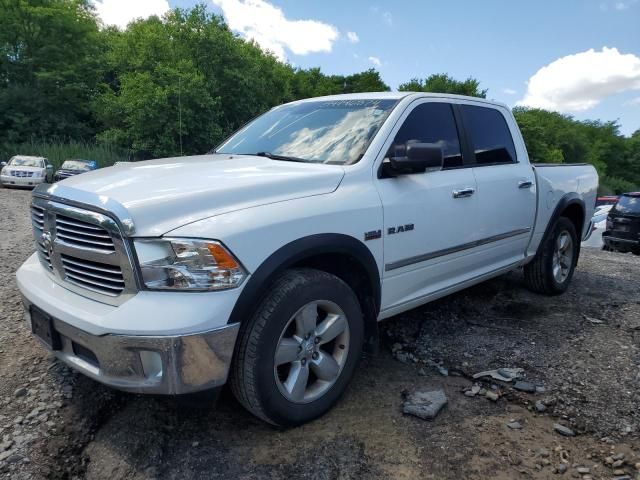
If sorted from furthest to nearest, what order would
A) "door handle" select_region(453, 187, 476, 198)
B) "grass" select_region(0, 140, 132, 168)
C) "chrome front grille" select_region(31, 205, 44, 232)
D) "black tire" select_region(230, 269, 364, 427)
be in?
"grass" select_region(0, 140, 132, 168)
"door handle" select_region(453, 187, 476, 198)
"chrome front grille" select_region(31, 205, 44, 232)
"black tire" select_region(230, 269, 364, 427)

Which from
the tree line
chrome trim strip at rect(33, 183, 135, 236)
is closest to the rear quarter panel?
chrome trim strip at rect(33, 183, 135, 236)

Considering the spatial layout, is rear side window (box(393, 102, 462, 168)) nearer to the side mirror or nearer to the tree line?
the side mirror

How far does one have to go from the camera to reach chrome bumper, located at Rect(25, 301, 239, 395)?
80.9 inches

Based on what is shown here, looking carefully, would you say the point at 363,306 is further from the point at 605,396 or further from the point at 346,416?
the point at 605,396

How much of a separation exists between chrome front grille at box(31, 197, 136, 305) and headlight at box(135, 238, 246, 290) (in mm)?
79

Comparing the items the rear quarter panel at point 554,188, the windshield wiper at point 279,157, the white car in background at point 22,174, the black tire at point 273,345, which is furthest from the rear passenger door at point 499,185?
the white car in background at point 22,174

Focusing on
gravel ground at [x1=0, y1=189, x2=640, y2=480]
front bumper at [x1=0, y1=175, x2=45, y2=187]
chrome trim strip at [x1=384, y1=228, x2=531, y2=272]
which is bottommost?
front bumper at [x1=0, y1=175, x2=45, y2=187]

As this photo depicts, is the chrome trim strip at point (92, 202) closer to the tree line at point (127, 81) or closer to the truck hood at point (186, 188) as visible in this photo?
the truck hood at point (186, 188)

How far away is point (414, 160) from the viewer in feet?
9.50

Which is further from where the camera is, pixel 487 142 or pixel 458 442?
pixel 487 142

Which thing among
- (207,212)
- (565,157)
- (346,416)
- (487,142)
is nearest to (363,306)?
(346,416)

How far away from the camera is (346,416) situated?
2.71 metres

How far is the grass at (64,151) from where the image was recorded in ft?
91.4

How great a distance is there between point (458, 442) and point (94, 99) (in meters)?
36.7
